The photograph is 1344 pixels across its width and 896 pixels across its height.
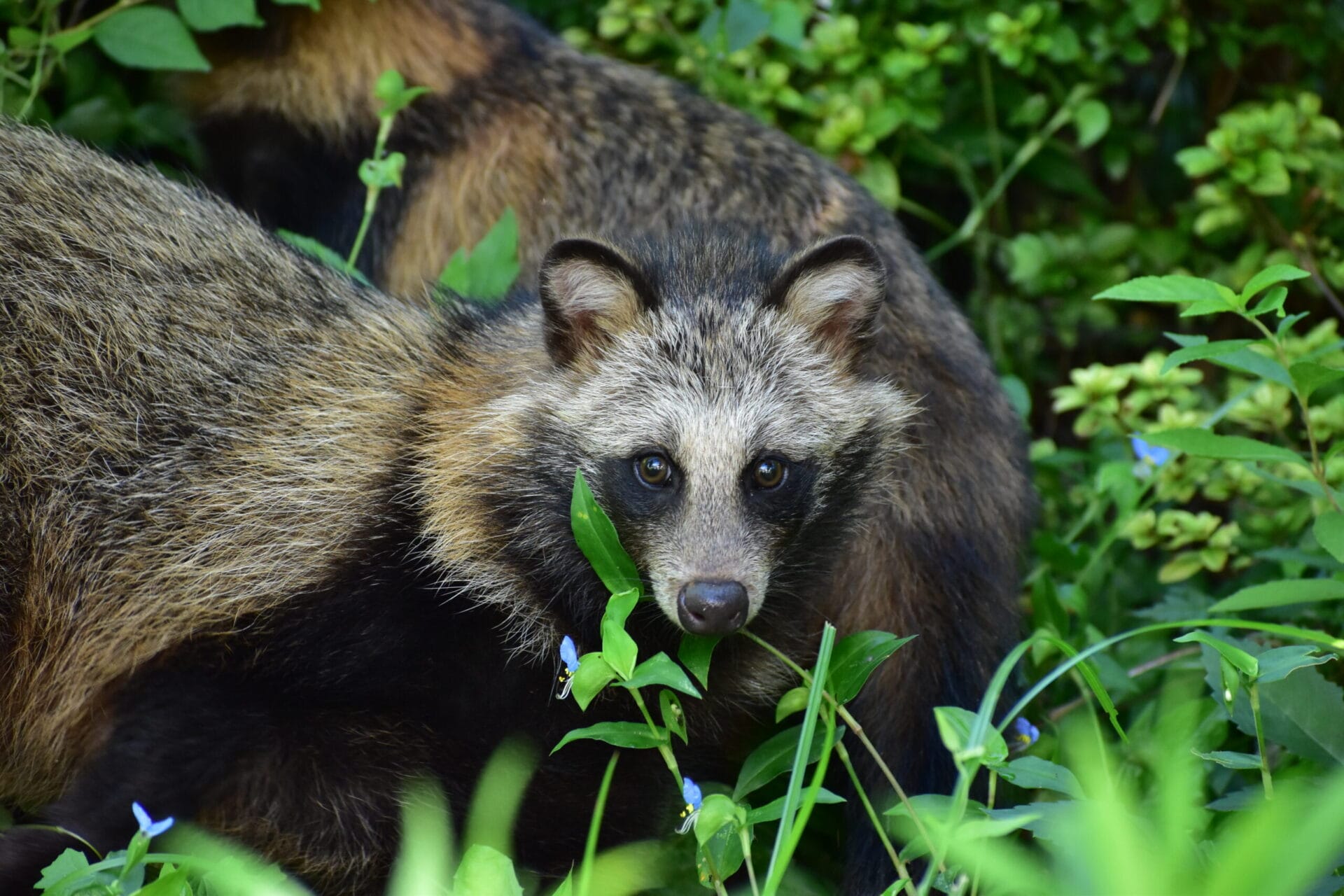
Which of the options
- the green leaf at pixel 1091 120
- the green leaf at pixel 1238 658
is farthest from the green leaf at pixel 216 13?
the green leaf at pixel 1238 658

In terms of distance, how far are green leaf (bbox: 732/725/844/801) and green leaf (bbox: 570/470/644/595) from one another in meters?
0.46

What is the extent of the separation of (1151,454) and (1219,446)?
0.92 meters

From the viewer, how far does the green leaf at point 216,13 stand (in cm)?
374

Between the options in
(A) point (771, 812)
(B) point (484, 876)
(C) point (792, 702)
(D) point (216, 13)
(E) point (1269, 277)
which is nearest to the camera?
(B) point (484, 876)

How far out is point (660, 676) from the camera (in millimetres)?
2457

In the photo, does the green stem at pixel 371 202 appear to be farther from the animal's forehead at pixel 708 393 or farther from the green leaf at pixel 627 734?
the green leaf at pixel 627 734

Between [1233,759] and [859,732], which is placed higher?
[1233,759]

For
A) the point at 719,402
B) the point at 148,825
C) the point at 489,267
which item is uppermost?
the point at 719,402

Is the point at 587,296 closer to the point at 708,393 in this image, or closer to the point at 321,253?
the point at 708,393

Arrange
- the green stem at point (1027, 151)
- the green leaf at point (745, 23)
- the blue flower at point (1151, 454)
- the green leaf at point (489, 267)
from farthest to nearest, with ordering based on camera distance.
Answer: the green stem at point (1027, 151), the green leaf at point (745, 23), the blue flower at point (1151, 454), the green leaf at point (489, 267)

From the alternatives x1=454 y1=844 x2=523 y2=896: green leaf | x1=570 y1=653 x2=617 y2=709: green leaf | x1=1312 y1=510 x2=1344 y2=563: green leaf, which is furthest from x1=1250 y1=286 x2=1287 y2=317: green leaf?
x1=454 y1=844 x2=523 y2=896: green leaf

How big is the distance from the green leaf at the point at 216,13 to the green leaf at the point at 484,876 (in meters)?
2.51

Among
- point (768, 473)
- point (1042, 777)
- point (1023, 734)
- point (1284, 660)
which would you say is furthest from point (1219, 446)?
point (768, 473)

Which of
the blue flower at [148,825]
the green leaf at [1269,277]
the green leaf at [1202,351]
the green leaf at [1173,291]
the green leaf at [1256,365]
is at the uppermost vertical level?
the green leaf at [1269,277]
